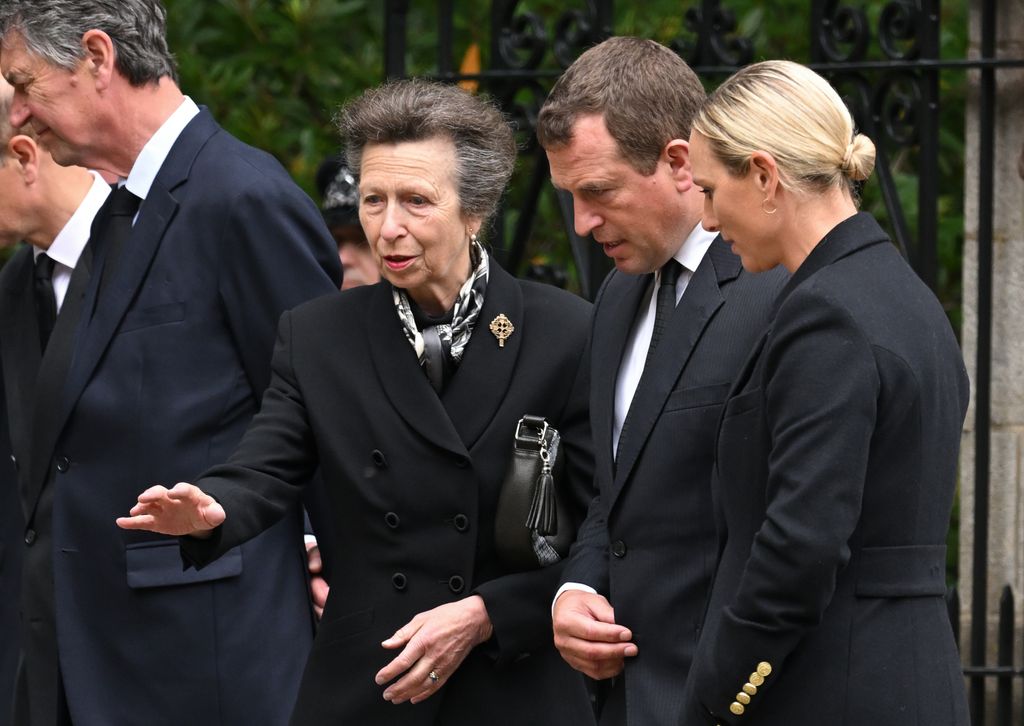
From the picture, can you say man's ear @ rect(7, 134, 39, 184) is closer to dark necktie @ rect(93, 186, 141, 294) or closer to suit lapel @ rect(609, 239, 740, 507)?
dark necktie @ rect(93, 186, 141, 294)

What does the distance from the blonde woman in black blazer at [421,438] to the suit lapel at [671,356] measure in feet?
0.99

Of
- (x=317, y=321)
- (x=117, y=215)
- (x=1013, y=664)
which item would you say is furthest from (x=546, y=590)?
(x=1013, y=664)

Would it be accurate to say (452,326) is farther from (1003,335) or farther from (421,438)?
(1003,335)

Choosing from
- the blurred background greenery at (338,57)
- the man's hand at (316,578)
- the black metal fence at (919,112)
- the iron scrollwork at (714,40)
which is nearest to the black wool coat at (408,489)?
the man's hand at (316,578)

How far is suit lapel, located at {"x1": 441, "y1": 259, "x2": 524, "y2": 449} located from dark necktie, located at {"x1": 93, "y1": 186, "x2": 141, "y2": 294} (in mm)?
847

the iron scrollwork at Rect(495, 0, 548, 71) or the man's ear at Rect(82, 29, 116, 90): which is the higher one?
the man's ear at Rect(82, 29, 116, 90)

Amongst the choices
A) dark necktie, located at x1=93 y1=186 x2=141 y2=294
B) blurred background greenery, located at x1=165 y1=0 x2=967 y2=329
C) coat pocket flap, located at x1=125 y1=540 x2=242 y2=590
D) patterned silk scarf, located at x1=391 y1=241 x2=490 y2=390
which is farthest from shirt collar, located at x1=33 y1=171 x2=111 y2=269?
blurred background greenery, located at x1=165 y1=0 x2=967 y2=329

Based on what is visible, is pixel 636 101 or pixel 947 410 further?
pixel 636 101

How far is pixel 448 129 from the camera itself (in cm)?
321

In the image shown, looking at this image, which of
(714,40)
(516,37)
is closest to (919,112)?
(714,40)

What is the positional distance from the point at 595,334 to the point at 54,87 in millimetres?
1271

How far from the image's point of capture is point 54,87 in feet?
11.9

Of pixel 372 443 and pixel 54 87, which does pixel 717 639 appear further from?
pixel 54 87

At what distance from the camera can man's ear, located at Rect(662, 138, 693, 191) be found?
118 inches
